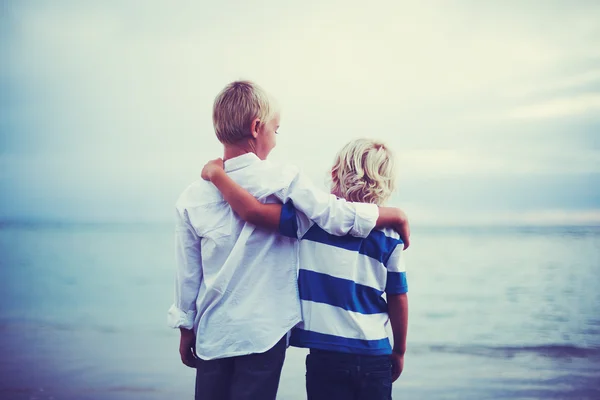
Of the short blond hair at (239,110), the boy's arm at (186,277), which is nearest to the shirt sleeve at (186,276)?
the boy's arm at (186,277)

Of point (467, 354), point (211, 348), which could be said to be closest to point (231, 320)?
point (211, 348)

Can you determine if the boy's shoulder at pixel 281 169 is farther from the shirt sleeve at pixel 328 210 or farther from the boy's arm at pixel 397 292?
the boy's arm at pixel 397 292

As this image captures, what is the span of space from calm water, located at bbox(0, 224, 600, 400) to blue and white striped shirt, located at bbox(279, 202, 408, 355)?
62.3 inches

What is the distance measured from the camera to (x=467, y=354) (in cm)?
387

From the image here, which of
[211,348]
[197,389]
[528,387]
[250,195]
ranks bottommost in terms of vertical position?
[528,387]

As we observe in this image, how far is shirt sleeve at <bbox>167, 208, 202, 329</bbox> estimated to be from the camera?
139cm

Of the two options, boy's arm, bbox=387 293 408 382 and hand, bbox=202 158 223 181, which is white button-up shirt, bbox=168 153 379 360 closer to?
hand, bbox=202 158 223 181

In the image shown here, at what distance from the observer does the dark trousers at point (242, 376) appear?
1.31 m

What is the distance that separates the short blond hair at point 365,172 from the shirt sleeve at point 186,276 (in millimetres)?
400

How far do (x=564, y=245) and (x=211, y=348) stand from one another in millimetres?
9824

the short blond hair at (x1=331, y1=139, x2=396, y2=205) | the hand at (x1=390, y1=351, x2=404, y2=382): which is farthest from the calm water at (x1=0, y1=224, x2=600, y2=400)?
the short blond hair at (x1=331, y1=139, x2=396, y2=205)

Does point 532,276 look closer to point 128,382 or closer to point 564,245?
point 564,245

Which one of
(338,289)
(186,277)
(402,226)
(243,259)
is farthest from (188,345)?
(402,226)

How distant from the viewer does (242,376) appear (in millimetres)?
1325
